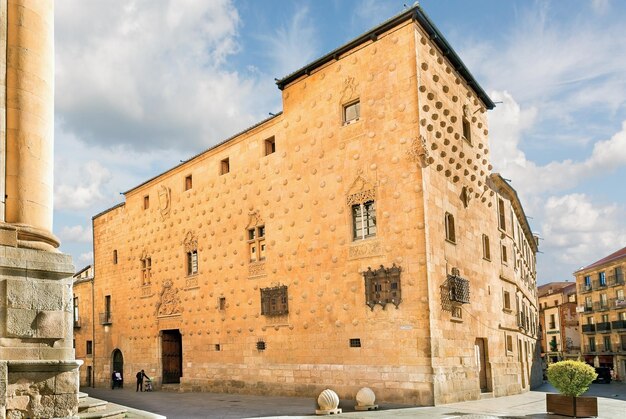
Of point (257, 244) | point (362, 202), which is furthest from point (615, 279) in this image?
point (362, 202)

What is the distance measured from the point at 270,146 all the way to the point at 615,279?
125ft

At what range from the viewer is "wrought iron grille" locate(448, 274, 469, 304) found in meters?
17.5

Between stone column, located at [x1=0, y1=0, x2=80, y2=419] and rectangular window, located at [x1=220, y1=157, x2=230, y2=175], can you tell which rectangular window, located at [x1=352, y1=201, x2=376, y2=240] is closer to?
rectangular window, located at [x1=220, y1=157, x2=230, y2=175]

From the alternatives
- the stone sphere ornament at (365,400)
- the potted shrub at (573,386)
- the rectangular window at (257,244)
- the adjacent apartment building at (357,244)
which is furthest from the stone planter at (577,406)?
the rectangular window at (257,244)

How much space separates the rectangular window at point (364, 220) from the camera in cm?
1812

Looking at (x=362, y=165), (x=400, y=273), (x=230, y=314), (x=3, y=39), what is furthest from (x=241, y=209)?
(x=3, y=39)

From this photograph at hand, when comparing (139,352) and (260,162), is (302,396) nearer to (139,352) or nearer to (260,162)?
(260,162)

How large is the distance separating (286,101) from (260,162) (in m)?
2.50

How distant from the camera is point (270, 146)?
22.5 m

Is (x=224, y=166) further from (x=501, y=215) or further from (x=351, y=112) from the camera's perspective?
(x=501, y=215)

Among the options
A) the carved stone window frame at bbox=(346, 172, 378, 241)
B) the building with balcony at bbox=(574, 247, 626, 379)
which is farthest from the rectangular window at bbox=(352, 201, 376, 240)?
the building with balcony at bbox=(574, 247, 626, 379)

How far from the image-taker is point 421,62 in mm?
17891

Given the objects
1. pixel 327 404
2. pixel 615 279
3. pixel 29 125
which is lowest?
pixel 327 404

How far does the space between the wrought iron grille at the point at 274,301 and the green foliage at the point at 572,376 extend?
894 cm
